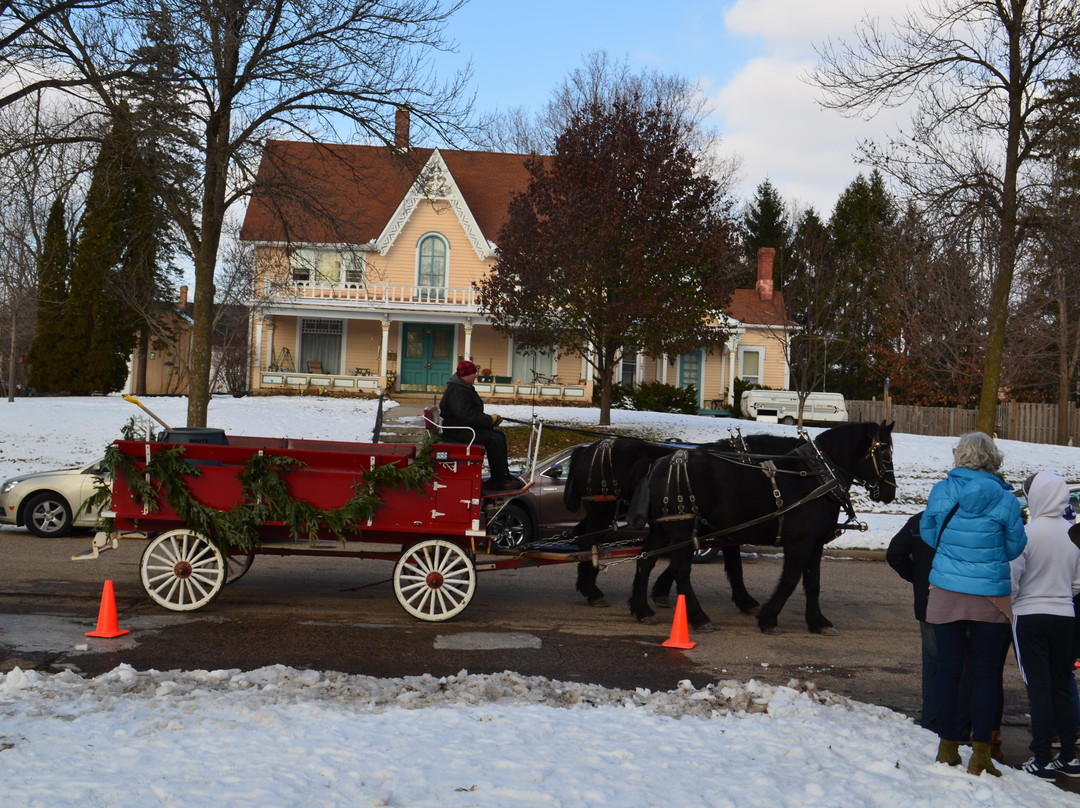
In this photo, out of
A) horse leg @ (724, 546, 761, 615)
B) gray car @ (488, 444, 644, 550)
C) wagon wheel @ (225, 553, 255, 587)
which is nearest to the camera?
wagon wheel @ (225, 553, 255, 587)

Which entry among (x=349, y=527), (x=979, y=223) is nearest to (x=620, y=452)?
(x=349, y=527)

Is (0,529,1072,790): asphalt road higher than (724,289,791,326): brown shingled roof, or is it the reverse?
(724,289,791,326): brown shingled roof

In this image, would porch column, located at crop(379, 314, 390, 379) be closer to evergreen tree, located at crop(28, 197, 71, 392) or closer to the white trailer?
evergreen tree, located at crop(28, 197, 71, 392)

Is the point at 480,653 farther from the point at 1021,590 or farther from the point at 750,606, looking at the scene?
the point at 1021,590

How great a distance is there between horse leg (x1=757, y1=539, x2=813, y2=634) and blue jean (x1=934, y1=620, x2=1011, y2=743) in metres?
3.66

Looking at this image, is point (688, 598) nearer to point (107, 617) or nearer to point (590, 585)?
point (590, 585)

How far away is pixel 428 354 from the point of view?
37.4 metres

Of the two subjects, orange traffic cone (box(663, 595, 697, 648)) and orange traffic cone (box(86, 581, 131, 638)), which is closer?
orange traffic cone (box(86, 581, 131, 638))

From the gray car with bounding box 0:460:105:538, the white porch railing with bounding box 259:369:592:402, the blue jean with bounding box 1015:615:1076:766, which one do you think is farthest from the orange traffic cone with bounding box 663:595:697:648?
the white porch railing with bounding box 259:369:592:402

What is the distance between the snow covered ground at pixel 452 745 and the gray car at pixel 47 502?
8.16 meters

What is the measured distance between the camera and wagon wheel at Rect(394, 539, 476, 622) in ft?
29.3

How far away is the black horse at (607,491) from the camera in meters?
10.1

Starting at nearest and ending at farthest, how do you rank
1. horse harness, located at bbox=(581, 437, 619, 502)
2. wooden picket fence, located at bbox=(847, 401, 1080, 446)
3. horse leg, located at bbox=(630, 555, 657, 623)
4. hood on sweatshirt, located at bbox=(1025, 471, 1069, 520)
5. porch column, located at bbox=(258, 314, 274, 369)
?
hood on sweatshirt, located at bbox=(1025, 471, 1069, 520) → horse leg, located at bbox=(630, 555, 657, 623) → horse harness, located at bbox=(581, 437, 619, 502) → wooden picket fence, located at bbox=(847, 401, 1080, 446) → porch column, located at bbox=(258, 314, 274, 369)

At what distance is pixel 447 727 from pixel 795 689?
258cm
